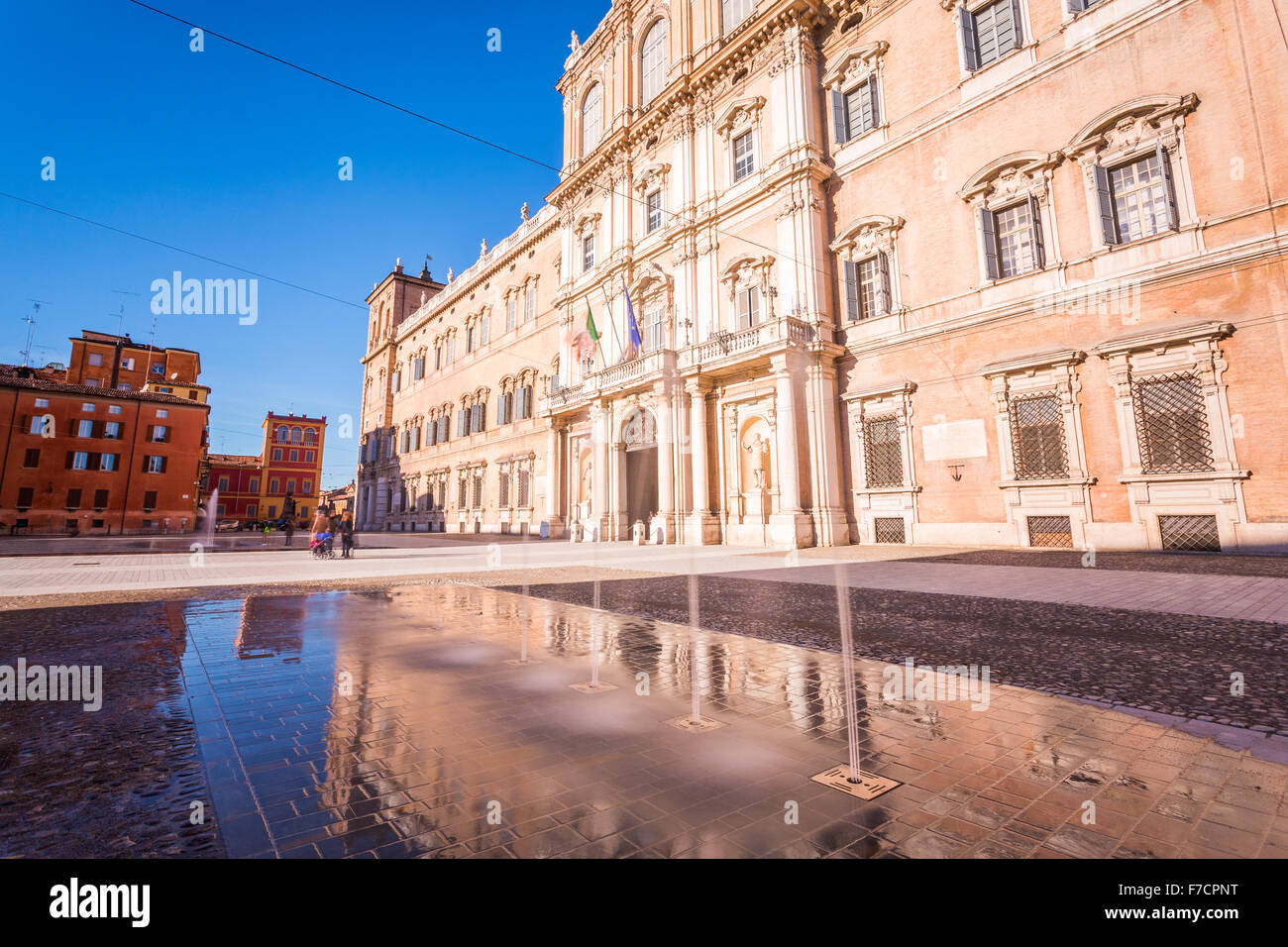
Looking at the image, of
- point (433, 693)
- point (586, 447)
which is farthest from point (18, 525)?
point (433, 693)

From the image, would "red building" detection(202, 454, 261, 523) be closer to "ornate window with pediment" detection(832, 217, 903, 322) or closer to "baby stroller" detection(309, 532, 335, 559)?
"baby stroller" detection(309, 532, 335, 559)

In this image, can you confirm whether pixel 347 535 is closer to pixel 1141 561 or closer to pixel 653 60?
pixel 1141 561

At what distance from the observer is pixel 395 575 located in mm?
10922

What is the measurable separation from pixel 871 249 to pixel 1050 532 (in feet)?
32.3

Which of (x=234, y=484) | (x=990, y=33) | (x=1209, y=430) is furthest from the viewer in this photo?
(x=234, y=484)

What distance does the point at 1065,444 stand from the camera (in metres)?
13.4

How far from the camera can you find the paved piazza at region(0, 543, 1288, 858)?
6.52 feet

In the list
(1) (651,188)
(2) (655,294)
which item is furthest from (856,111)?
(2) (655,294)

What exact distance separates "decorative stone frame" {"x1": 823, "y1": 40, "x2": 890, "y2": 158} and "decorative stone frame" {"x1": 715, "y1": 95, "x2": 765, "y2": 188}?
2.40m

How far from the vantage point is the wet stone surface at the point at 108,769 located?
6.35 ft

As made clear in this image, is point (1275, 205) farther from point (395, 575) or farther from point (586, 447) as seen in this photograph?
point (586, 447)

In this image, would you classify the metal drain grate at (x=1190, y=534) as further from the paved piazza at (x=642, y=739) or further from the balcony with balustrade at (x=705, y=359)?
the balcony with balustrade at (x=705, y=359)

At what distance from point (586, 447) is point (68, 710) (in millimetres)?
22944

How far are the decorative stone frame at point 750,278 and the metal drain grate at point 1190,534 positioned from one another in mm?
11658
